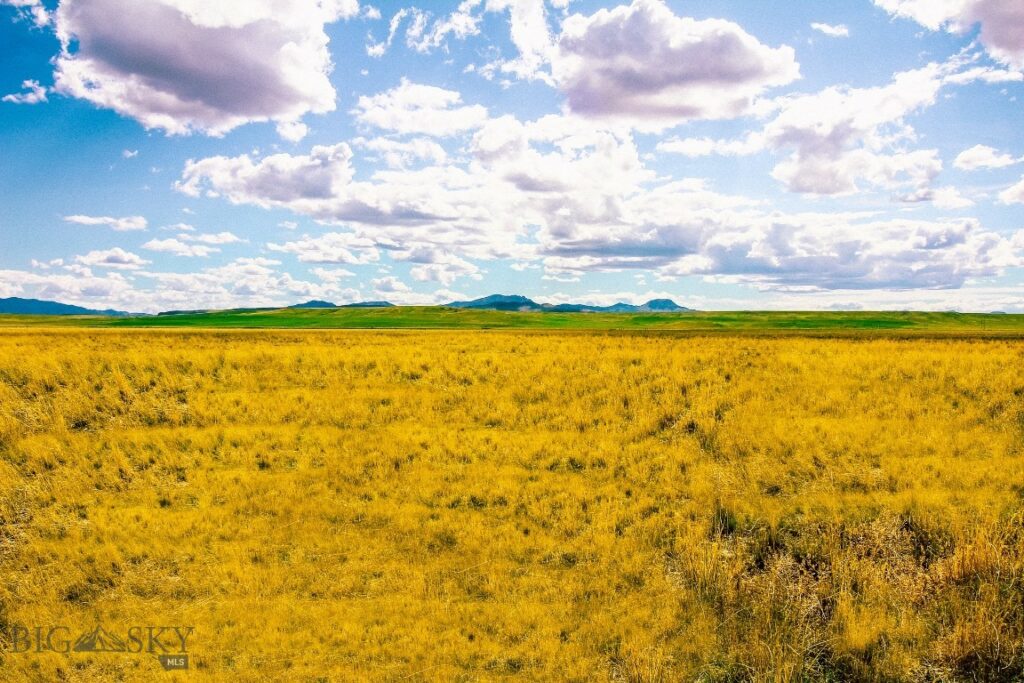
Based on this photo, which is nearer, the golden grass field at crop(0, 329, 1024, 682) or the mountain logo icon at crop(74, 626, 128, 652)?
the golden grass field at crop(0, 329, 1024, 682)

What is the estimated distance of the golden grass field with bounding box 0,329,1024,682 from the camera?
8906mm

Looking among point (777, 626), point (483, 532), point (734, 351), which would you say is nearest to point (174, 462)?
point (483, 532)

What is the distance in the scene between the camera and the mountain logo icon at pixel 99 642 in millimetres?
9250

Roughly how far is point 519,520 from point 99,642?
7987mm

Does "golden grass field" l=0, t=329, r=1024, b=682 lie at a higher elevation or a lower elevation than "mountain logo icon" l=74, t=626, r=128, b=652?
higher

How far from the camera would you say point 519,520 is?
13.2 metres

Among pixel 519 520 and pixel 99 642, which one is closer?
pixel 99 642

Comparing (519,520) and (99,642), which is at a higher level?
(519,520)

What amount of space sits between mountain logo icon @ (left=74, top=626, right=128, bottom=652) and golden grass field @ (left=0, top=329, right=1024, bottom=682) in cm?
18

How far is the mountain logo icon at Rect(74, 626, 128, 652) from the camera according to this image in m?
9.25

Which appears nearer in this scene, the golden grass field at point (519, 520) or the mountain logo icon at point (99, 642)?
the golden grass field at point (519, 520)

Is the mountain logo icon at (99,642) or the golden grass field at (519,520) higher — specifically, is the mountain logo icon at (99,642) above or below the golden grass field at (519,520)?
below

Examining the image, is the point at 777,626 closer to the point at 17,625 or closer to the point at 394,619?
the point at 394,619

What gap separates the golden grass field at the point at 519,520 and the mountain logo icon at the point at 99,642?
18 cm
